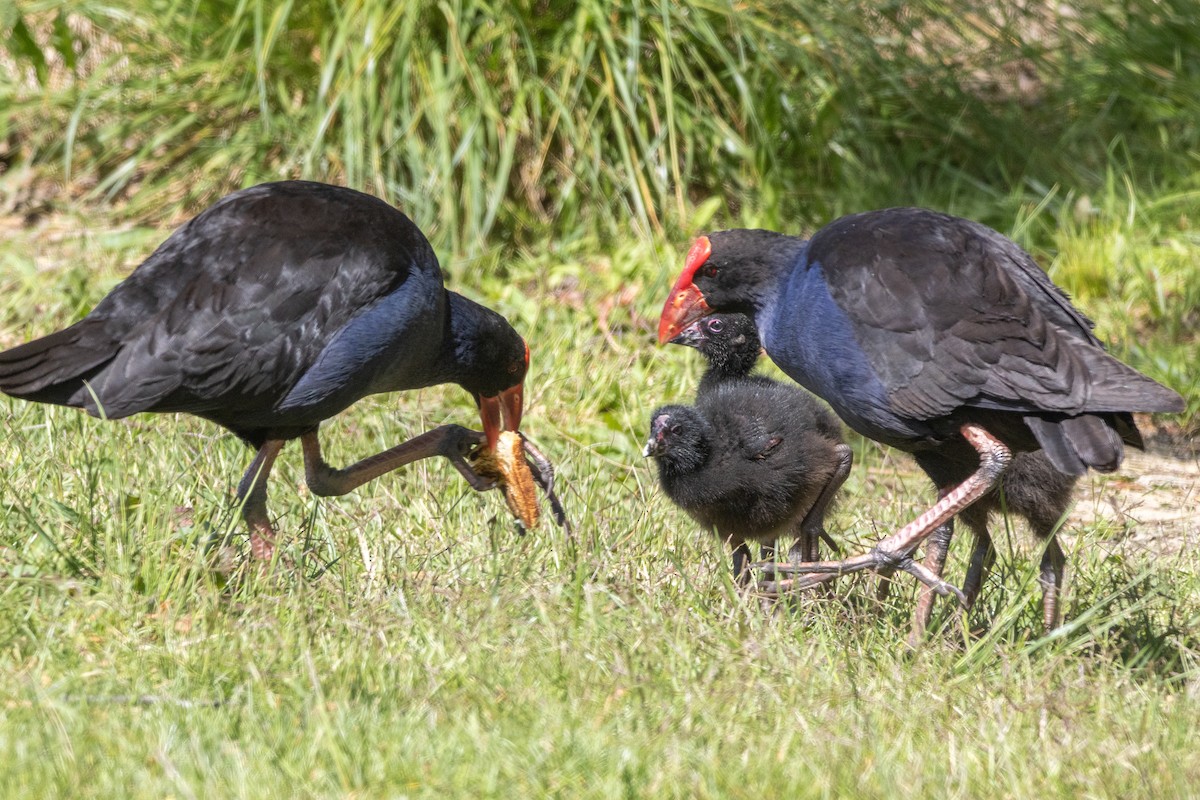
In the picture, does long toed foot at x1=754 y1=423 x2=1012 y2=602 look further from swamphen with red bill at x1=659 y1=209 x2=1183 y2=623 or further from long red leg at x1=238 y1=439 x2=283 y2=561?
long red leg at x1=238 y1=439 x2=283 y2=561

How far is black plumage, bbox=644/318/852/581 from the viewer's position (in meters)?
4.43

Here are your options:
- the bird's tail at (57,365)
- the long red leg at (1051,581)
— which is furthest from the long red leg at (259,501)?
the long red leg at (1051,581)

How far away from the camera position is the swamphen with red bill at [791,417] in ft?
14.8

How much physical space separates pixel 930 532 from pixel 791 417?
774mm

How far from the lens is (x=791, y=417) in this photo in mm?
4598

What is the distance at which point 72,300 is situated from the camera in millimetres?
6285

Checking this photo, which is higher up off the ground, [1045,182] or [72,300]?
[1045,182]

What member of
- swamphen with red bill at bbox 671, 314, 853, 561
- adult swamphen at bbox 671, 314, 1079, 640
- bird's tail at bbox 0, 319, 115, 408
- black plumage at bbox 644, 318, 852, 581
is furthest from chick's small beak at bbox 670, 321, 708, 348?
bird's tail at bbox 0, 319, 115, 408

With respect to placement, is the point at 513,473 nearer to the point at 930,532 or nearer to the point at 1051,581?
the point at 930,532

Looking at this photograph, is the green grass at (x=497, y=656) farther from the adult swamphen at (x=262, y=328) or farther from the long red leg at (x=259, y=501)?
the adult swamphen at (x=262, y=328)

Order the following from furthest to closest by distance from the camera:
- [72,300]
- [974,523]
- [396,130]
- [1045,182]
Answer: [1045,182], [396,130], [72,300], [974,523]

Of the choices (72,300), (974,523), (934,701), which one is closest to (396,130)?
(72,300)

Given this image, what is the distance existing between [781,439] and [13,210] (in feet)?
16.6

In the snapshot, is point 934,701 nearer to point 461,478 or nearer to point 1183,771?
point 1183,771
